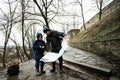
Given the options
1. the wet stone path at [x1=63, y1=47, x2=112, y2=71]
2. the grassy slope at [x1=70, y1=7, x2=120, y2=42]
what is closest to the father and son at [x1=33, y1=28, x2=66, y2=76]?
the wet stone path at [x1=63, y1=47, x2=112, y2=71]

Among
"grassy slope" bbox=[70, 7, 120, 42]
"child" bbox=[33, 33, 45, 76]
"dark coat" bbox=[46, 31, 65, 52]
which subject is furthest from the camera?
"grassy slope" bbox=[70, 7, 120, 42]

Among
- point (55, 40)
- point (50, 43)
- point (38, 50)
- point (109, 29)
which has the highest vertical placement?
point (109, 29)

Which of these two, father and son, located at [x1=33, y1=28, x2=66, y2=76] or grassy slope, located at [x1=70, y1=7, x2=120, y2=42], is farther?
grassy slope, located at [x1=70, y1=7, x2=120, y2=42]

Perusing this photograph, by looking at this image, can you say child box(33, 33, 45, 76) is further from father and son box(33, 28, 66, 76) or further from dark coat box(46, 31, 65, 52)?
dark coat box(46, 31, 65, 52)

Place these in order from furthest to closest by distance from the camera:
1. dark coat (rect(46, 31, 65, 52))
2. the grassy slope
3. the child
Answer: the grassy slope, the child, dark coat (rect(46, 31, 65, 52))

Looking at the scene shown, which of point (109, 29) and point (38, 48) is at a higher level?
point (109, 29)

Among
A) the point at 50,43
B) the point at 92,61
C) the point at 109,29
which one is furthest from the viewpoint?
the point at 109,29

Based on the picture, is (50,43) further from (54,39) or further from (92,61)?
(92,61)

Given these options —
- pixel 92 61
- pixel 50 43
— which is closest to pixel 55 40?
pixel 50 43

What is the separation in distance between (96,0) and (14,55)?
65.4 feet

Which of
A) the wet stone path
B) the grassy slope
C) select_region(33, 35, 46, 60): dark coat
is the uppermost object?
the grassy slope

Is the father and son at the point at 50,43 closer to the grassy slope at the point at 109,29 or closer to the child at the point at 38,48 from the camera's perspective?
the child at the point at 38,48

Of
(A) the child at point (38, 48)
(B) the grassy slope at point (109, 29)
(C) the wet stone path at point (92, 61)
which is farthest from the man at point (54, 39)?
(B) the grassy slope at point (109, 29)

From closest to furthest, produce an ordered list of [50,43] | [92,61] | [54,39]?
1. [54,39]
2. [50,43]
3. [92,61]
